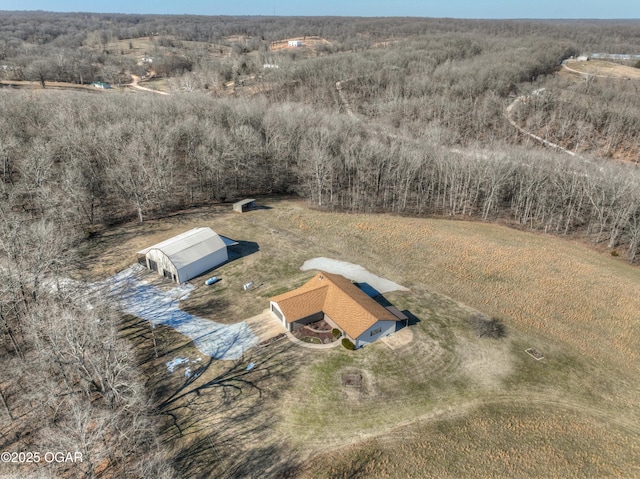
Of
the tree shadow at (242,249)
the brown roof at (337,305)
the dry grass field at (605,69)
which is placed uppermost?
the dry grass field at (605,69)

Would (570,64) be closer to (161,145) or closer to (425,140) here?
(425,140)

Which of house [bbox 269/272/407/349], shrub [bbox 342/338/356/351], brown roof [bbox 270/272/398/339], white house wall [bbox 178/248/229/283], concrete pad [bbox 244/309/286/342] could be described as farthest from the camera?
white house wall [bbox 178/248/229/283]

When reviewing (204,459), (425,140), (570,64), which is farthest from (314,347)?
(570,64)

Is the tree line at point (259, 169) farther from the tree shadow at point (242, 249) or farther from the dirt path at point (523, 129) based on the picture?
the dirt path at point (523, 129)

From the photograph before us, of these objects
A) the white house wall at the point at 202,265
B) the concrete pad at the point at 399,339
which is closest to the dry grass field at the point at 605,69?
the concrete pad at the point at 399,339

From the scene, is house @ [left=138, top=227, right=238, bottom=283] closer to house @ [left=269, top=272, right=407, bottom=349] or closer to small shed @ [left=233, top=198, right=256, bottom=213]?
house @ [left=269, top=272, right=407, bottom=349]

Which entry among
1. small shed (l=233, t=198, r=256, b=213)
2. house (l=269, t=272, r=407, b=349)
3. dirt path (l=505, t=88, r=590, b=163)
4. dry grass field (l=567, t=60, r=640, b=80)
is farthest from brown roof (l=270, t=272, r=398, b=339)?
dry grass field (l=567, t=60, r=640, b=80)

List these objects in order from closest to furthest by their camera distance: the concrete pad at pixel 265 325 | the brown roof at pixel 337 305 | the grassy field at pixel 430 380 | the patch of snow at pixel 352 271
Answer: the grassy field at pixel 430 380 → the brown roof at pixel 337 305 → the concrete pad at pixel 265 325 → the patch of snow at pixel 352 271
